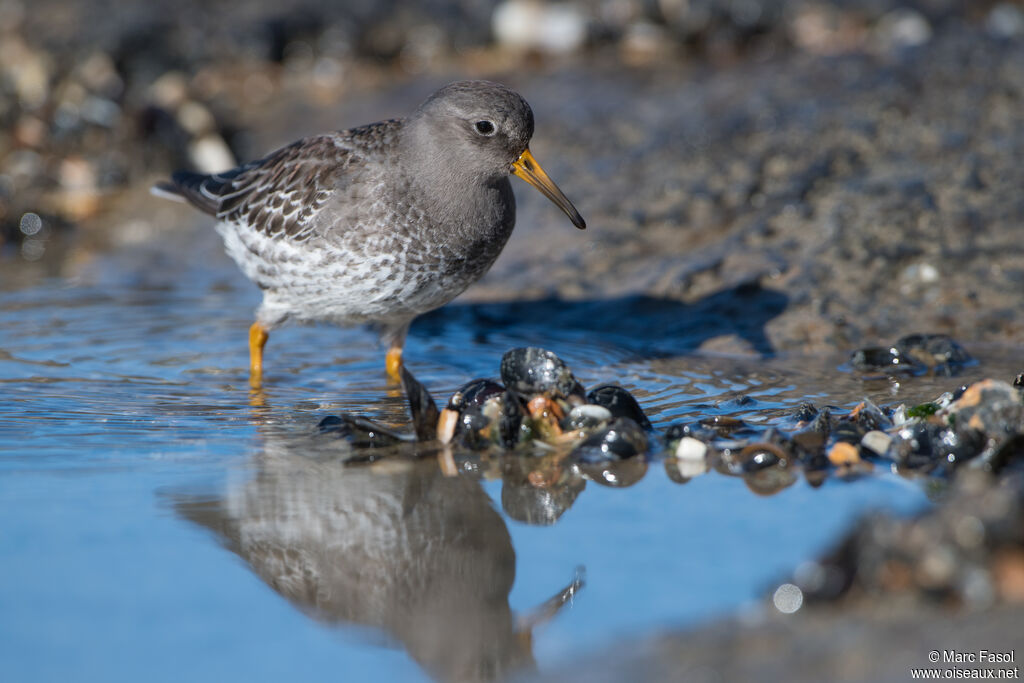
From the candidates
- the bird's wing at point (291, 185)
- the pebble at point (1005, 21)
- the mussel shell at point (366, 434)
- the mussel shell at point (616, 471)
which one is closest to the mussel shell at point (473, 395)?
the mussel shell at point (366, 434)

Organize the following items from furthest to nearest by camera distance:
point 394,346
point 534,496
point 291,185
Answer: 1. point 394,346
2. point 291,185
3. point 534,496

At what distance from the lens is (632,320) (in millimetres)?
7871

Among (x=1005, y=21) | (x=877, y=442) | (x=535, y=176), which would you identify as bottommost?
(x=877, y=442)

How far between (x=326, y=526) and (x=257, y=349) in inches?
110

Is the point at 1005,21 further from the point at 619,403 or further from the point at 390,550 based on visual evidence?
the point at 390,550

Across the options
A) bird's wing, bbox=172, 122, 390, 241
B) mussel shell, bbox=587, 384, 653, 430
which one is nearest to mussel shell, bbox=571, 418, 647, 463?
mussel shell, bbox=587, 384, 653, 430

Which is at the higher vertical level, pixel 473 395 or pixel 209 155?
pixel 473 395

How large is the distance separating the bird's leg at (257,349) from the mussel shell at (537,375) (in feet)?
A: 6.05

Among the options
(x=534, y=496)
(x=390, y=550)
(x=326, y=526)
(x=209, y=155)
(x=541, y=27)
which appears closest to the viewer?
(x=390, y=550)

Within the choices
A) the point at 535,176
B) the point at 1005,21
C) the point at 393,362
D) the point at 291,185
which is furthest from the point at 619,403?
the point at 1005,21

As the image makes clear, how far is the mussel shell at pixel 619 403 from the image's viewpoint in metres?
5.55

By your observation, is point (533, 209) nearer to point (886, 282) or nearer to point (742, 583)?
point (886, 282)

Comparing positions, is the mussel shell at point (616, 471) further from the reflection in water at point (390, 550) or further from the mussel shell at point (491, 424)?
the reflection in water at point (390, 550)

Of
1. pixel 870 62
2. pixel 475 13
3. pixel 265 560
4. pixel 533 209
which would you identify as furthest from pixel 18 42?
pixel 265 560
